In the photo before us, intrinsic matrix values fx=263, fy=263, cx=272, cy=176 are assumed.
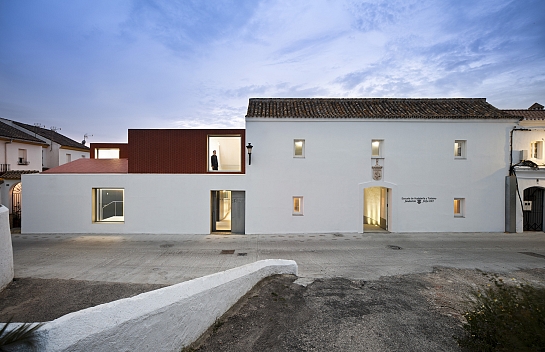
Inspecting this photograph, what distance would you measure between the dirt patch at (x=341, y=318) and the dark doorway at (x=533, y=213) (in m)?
12.4

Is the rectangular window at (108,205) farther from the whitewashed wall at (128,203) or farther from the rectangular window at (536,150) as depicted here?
the rectangular window at (536,150)

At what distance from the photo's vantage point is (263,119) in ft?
47.0

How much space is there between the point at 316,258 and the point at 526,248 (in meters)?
9.58

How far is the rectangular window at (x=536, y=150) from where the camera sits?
15258 mm

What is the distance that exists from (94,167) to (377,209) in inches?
681

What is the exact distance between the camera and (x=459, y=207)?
49.5 ft

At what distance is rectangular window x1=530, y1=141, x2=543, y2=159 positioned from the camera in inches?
601

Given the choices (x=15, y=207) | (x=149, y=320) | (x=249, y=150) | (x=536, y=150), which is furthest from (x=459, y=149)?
(x=15, y=207)

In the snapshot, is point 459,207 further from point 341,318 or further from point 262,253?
point 341,318

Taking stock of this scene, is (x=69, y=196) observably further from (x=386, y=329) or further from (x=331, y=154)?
(x=386, y=329)

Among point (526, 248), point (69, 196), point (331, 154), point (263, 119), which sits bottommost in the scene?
point (526, 248)

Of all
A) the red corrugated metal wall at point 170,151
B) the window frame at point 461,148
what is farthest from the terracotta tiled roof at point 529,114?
the red corrugated metal wall at point 170,151

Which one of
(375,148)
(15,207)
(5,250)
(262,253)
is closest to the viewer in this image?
(5,250)

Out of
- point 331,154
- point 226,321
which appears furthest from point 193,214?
point 226,321
